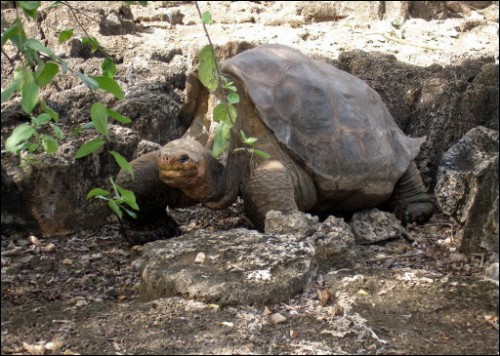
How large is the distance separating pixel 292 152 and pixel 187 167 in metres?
0.84

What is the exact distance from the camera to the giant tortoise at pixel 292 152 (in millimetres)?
4078

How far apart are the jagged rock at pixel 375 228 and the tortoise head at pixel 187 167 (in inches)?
40.3

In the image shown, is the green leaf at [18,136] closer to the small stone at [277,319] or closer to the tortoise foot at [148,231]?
the small stone at [277,319]

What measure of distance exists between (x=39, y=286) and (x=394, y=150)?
2.75m

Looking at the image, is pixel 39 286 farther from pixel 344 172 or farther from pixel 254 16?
pixel 254 16

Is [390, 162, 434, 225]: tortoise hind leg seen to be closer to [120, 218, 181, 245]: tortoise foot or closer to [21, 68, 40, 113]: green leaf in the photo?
[120, 218, 181, 245]: tortoise foot

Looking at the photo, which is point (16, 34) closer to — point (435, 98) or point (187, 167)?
point (187, 167)

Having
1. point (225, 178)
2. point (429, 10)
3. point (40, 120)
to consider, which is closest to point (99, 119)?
point (40, 120)

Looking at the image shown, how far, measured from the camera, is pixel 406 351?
8.21 feet

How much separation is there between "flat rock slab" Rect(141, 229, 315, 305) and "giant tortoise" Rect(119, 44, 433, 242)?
24.9 inches

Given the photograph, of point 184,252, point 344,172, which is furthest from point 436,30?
point 184,252

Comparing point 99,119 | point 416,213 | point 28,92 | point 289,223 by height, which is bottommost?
point 416,213

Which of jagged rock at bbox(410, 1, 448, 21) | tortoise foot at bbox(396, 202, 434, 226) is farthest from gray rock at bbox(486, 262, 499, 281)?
jagged rock at bbox(410, 1, 448, 21)

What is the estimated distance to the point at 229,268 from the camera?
313cm
